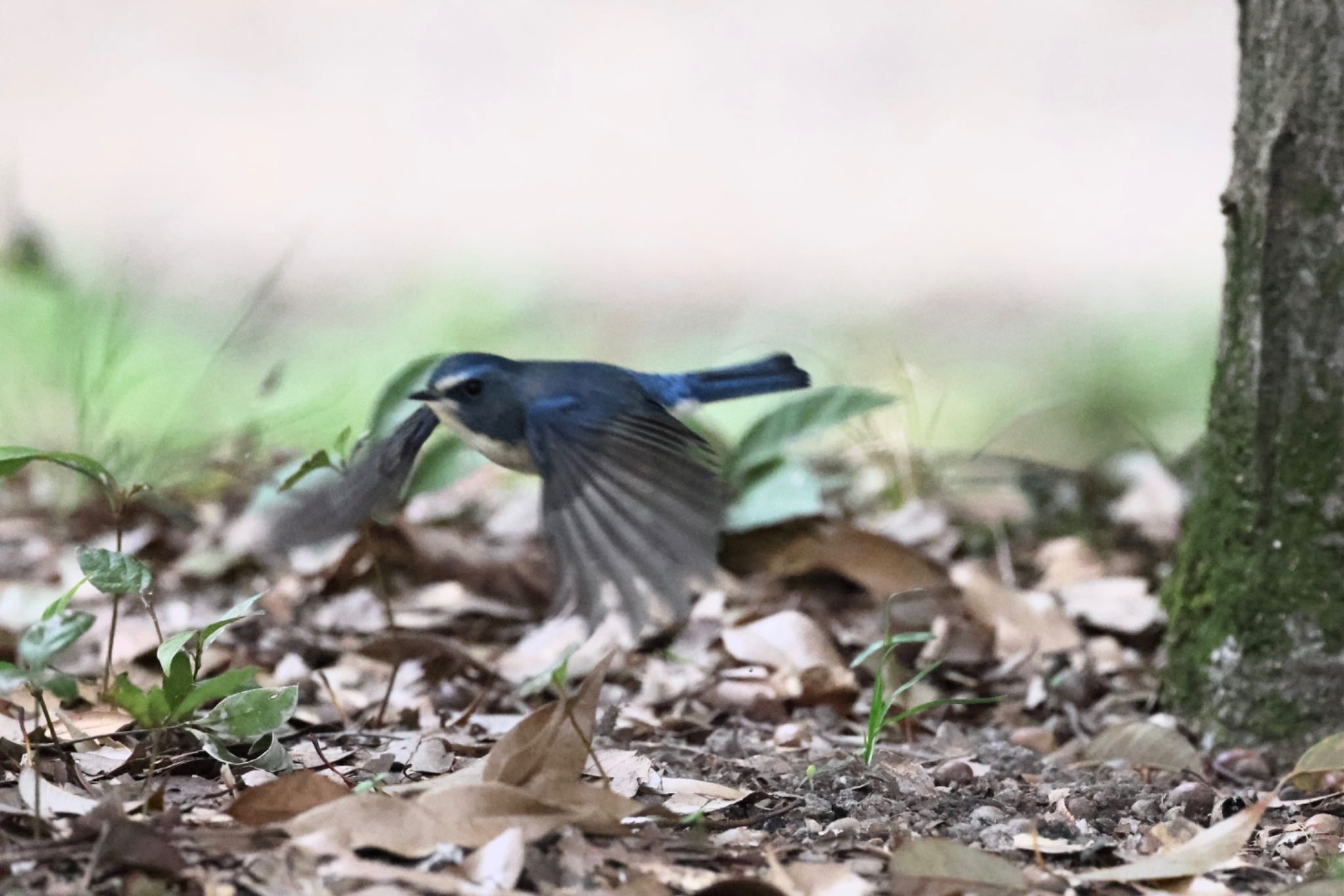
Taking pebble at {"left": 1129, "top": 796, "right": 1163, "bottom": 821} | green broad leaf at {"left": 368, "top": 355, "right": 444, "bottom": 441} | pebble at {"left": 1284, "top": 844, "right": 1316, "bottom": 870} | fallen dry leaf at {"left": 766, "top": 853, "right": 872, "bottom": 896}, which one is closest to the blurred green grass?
green broad leaf at {"left": 368, "top": 355, "right": 444, "bottom": 441}

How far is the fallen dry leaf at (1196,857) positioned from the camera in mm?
2113

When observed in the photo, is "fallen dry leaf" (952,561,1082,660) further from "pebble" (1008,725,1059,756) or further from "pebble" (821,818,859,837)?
"pebble" (821,818,859,837)

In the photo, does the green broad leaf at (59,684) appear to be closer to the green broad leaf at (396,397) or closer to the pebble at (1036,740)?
the green broad leaf at (396,397)

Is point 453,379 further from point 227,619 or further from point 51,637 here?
point 51,637

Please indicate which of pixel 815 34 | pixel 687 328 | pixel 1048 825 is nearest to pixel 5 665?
pixel 1048 825

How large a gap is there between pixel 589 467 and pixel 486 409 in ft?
0.83

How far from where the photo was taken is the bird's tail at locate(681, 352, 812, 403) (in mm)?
3426

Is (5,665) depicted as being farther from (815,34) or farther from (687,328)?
(815,34)

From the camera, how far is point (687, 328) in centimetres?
796

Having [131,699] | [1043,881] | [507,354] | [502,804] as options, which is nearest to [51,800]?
[131,699]

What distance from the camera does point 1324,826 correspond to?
8.19ft

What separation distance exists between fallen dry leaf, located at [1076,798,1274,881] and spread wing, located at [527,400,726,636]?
824 mm

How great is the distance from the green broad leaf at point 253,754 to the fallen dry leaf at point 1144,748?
1.59 meters

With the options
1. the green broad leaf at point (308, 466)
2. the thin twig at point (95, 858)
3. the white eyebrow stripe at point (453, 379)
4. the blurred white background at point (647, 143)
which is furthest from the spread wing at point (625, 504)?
the blurred white background at point (647, 143)
